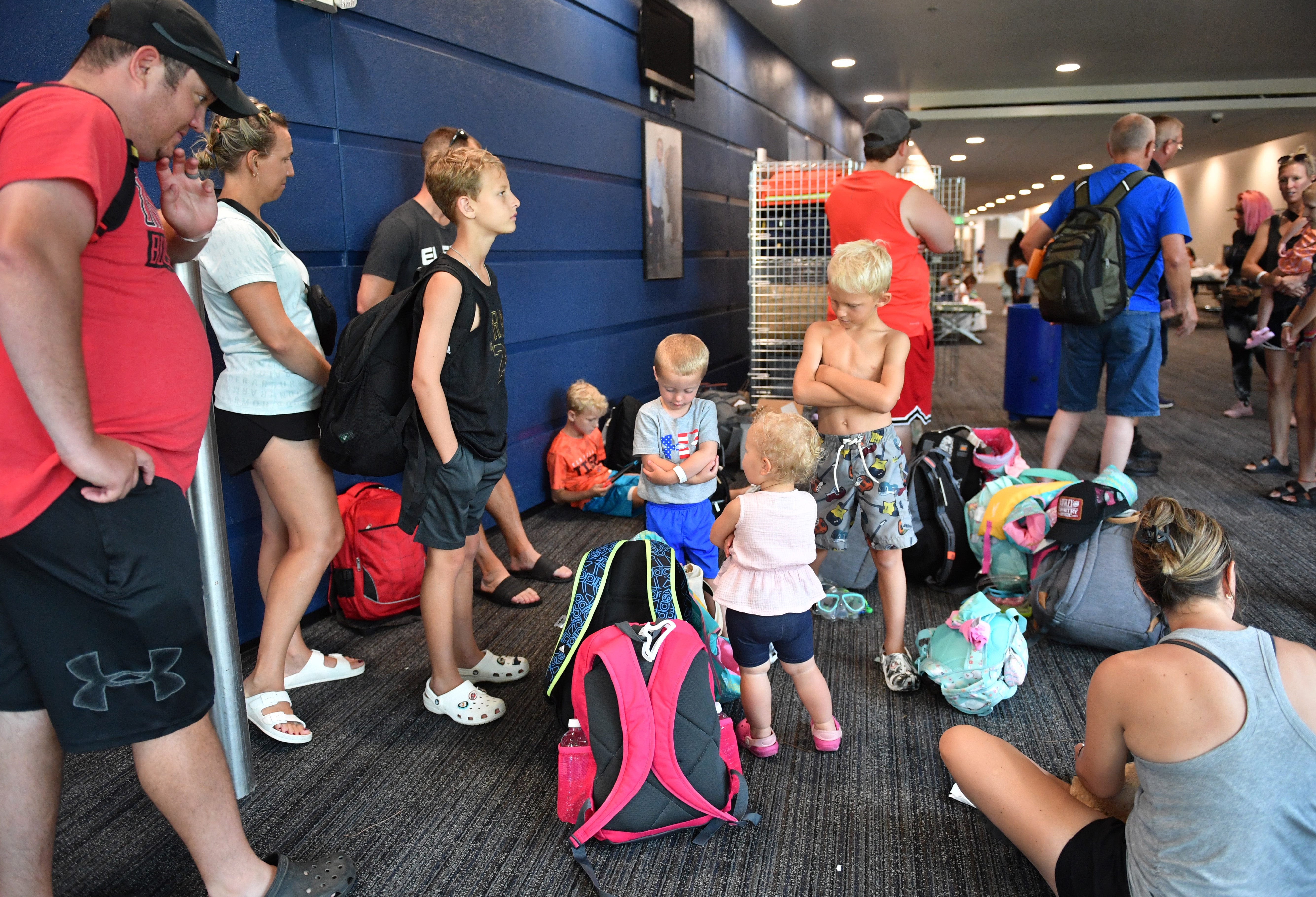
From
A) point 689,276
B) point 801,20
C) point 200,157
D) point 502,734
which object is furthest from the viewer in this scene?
point 801,20

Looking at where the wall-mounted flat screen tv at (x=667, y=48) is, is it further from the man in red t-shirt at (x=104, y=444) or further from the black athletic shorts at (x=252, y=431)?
the man in red t-shirt at (x=104, y=444)

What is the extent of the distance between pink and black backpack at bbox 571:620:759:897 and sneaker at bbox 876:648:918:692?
738 mm

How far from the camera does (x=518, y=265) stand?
155 inches

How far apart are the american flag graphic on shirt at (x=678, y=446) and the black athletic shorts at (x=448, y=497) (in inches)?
24.1

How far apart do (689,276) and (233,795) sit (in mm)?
5106

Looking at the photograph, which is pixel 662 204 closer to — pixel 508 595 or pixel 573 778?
pixel 508 595

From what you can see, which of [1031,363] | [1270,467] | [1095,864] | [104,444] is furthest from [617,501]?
[1270,467]

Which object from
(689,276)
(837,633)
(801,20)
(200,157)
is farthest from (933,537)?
(801,20)

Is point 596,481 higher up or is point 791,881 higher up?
point 596,481

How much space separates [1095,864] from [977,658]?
825mm

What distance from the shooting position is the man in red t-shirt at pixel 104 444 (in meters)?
1.10

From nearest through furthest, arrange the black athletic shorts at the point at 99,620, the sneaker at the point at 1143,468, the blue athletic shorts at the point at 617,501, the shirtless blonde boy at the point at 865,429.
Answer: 1. the black athletic shorts at the point at 99,620
2. the shirtless blonde boy at the point at 865,429
3. the blue athletic shorts at the point at 617,501
4. the sneaker at the point at 1143,468

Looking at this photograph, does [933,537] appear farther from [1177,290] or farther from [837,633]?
[1177,290]

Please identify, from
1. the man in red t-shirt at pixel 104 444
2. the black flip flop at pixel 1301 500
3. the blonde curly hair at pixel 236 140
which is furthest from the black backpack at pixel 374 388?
the black flip flop at pixel 1301 500
